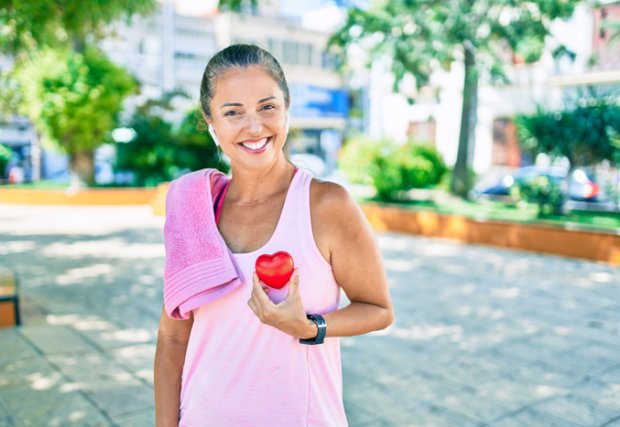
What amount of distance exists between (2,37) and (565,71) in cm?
1908

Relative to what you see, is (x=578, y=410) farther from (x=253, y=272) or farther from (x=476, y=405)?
(x=253, y=272)

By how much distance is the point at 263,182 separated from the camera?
168 cm


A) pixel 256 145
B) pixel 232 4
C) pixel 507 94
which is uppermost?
pixel 507 94

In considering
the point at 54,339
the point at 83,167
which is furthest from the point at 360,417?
the point at 83,167

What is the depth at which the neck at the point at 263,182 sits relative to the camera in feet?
5.46

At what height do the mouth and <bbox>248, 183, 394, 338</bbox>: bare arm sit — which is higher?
the mouth

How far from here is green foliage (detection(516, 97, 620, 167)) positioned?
36.1ft

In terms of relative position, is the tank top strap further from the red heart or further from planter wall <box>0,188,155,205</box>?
planter wall <box>0,188,155,205</box>

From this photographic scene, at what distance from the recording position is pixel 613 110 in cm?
1102

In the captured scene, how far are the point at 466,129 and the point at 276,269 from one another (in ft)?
47.4

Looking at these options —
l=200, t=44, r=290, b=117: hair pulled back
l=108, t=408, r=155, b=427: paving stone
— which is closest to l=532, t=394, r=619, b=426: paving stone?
l=108, t=408, r=155, b=427: paving stone

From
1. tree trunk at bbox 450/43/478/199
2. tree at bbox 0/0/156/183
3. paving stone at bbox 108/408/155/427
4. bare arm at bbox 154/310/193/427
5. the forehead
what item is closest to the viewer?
the forehead

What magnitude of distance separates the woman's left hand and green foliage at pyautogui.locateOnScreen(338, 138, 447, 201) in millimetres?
13544

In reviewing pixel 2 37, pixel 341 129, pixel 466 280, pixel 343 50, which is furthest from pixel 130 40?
pixel 466 280
